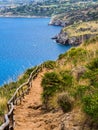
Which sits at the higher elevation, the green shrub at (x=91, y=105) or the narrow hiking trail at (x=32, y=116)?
the green shrub at (x=91, y=105)

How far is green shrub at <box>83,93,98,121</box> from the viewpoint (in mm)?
11132

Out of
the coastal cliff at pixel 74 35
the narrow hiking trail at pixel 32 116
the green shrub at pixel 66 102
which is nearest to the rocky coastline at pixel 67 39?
the coastal cliff at pixel 74 35

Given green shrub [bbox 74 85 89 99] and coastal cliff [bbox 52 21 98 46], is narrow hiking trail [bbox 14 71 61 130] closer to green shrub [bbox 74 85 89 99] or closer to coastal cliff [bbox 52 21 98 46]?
green shrub [bbox 74 85 89 99]

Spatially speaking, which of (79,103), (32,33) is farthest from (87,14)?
(79,103)

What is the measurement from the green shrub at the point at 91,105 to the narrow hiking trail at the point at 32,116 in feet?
5.57

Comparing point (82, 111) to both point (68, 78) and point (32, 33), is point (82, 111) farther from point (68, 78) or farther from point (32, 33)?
point (32, 33)

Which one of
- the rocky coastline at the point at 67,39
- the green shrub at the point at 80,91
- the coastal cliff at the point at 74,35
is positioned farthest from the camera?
the coastal cliff at the point at 74,35

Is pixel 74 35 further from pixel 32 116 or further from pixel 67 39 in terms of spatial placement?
pixel 32 116

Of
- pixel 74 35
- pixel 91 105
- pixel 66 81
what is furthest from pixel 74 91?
pixel 74 35

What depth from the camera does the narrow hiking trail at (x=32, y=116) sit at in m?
13.5

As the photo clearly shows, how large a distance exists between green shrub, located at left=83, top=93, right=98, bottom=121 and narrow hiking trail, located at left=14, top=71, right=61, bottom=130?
5.57ft

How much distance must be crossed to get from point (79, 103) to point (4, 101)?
518cm

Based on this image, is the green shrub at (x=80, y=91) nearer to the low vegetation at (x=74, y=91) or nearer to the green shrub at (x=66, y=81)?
the low vegetation at (x=74, y=91)

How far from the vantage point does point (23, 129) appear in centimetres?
1330
